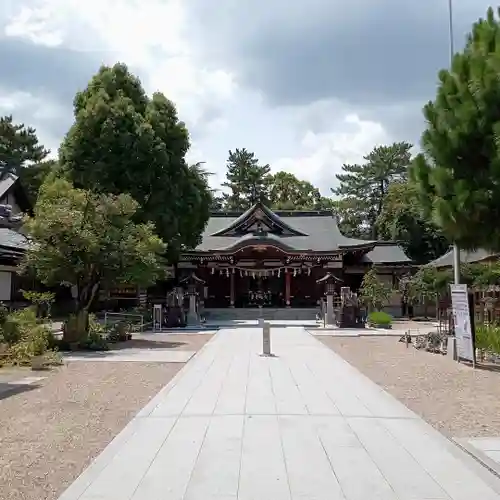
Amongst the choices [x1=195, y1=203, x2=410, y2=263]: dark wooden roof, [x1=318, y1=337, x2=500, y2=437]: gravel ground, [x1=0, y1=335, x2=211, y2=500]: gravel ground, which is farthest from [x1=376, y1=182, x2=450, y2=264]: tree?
[x1=0, y1=335, x2=211, y2=500]: gravel ground

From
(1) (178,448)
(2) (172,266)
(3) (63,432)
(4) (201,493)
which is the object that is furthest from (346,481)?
(2) (172,266)

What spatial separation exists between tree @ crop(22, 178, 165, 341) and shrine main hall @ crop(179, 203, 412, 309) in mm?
14809

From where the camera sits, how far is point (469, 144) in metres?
7.12

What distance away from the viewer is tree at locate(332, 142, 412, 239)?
54875 millimetres

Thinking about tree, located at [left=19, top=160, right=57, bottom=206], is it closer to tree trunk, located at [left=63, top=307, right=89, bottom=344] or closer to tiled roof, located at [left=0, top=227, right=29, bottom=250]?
tiled roof, located at [left=0, top=227, right=29, bottom=250]

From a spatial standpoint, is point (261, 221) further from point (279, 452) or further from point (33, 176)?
point (279, 452)

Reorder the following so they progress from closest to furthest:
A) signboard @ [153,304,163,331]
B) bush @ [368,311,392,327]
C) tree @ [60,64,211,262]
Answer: signboard @ [153,304,163,331] → tree @ [60,64,211,262] → bush @ [368,311,392,327]

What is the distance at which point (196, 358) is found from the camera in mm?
13164

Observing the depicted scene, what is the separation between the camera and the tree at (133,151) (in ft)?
79.2

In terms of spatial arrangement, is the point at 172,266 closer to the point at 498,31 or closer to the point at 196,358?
the point at 196,358

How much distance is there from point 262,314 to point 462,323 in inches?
754

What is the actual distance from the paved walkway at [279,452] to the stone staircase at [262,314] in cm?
2157

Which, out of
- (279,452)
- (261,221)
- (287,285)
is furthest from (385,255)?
(279,452)

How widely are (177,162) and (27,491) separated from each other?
22721 millimetres
